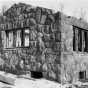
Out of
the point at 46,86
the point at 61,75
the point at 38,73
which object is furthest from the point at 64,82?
the point at 38,73

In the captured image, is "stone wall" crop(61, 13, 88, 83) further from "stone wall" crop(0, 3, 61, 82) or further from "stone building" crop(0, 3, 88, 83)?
"stone wall" crop(0, 3, 61, 82)

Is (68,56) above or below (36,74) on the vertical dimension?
above

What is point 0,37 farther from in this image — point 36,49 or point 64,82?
point 64,82

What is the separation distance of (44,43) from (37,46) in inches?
18.3

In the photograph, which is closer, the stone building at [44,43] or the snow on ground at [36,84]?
the snow on ground at [36,84]

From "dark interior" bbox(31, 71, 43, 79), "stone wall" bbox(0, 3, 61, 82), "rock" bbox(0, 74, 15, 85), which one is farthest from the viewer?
"dark interior" bbox(31, 71, 43, 79)

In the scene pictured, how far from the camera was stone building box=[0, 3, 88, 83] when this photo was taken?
8.40 metres

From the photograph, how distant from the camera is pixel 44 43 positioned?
350 inches

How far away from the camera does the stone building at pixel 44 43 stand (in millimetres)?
8398

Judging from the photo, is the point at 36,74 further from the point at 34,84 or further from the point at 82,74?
the point at 82,74

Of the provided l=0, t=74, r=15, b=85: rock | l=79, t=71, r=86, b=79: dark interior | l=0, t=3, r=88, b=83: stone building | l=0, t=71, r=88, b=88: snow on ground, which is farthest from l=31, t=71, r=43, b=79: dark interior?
l=79, t=71, r=86, b=79: dark interior

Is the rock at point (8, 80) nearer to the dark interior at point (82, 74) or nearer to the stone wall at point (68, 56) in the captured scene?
the stone wall at point (68, 56)

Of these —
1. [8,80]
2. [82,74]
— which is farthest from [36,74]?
[82,74]

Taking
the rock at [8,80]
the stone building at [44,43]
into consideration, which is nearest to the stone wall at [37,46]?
the stone building at [44,43]
